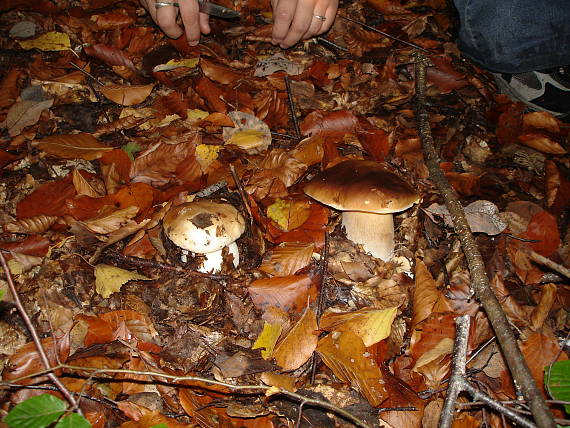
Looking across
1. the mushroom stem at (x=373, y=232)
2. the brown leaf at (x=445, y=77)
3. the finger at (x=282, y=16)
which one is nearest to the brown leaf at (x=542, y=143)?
the brown leaf at (x=445, y=77)

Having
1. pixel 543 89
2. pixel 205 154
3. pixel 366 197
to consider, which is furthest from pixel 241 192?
pixel 543 89

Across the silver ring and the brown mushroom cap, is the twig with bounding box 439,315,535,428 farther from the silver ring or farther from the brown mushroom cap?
the silver ring

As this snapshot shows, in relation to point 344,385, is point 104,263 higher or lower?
higher

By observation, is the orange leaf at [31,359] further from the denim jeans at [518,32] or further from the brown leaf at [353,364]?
the denim jeans at [518,32]

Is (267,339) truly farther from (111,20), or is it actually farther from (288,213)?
(111,20)

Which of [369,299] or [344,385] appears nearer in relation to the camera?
[344,385]

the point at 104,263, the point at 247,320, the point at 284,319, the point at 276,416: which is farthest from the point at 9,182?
the point at 276,416

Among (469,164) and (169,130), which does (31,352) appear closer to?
(169,130)

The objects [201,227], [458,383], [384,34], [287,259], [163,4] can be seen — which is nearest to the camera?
[458,383]
